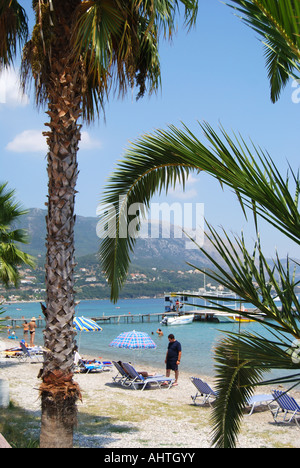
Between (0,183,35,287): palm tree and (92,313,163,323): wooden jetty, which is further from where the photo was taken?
(92,313,163,323): wooden jetty

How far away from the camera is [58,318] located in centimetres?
526

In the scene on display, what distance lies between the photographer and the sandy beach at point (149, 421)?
805 cm

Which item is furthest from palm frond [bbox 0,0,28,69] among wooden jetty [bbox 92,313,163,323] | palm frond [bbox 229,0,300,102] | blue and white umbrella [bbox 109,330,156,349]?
wooden jetty [bbox 92,313,163,323]

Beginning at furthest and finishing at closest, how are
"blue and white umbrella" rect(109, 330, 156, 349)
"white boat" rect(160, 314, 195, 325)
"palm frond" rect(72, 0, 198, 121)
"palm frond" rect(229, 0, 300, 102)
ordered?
"white boat" rect(160, 314, 195, 325) → "blue and white umbrella" rect(109, 330, 156, 349) → "palm frond" rect(72, 0, 198, 121) → "palm frond" rect(229, 0, 300, 102)

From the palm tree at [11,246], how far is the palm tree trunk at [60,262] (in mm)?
6905

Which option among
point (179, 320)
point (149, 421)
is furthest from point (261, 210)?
point (179, 320)

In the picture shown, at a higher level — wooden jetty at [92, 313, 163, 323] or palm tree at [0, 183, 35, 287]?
palm tree at [0, 183, 35, 287]

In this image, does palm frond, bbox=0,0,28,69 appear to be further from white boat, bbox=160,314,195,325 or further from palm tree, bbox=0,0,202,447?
white boat, bbox=160,314,195,325

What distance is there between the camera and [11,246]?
12945 millimetres

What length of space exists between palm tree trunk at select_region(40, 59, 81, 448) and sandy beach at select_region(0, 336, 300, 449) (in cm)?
88

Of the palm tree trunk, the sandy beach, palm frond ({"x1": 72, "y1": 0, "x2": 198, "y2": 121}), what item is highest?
palm frond ({"x1": 72, "y1": 0, "x2": 198, "y2": 121})

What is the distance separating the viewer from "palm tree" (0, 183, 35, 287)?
40.0 ft

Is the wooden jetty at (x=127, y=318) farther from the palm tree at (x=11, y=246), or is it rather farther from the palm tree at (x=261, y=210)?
the palm tree at (x=261, y=210)
